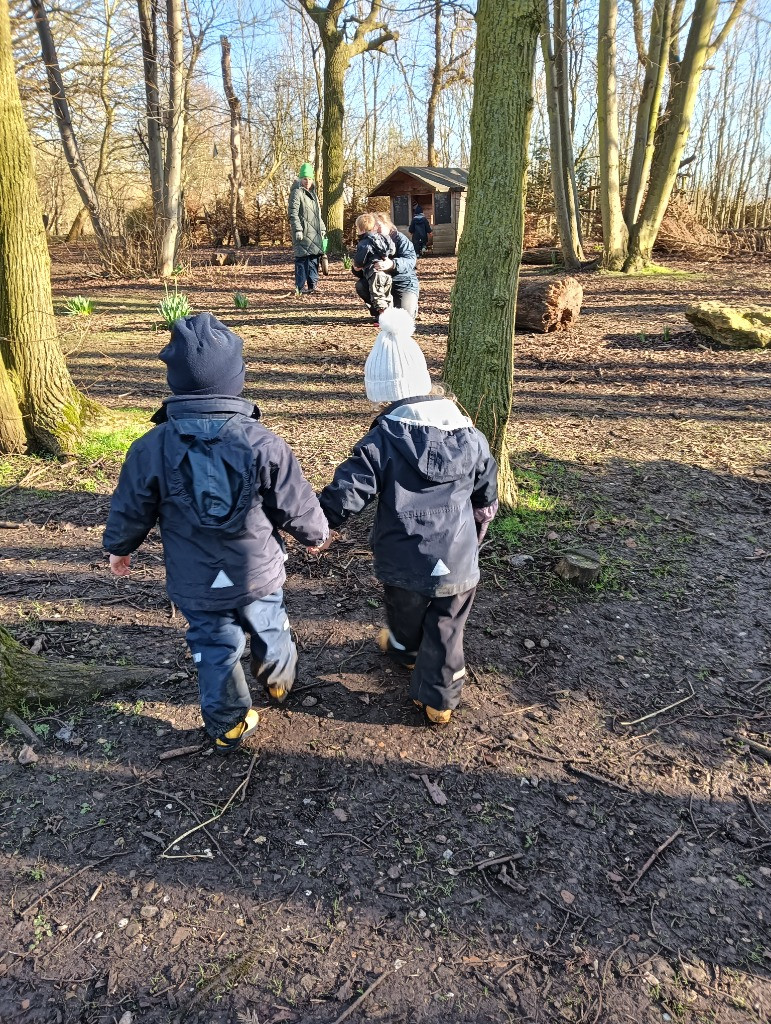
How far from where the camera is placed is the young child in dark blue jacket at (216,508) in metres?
2.19

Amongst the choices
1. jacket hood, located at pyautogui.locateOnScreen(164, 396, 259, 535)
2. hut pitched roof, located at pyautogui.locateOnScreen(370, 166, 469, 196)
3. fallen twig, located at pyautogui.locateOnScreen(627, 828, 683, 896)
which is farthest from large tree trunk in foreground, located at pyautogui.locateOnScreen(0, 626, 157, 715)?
hut pitched roof, located at pyautogui.locateOnScreen(370, 166, 469, 196)

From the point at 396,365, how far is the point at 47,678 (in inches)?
74.6

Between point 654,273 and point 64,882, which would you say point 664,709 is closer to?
point 64,882

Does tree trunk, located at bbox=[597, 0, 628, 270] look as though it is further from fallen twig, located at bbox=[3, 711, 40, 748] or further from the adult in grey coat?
fallen twig, located at bbox=[3, 711, 40, 748]

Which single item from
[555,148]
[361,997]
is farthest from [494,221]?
[555,148]

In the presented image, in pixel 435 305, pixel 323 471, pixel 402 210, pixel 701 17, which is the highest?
pixel 701 17

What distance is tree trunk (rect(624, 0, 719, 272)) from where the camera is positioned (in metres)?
11.9

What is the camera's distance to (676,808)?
2355 mm

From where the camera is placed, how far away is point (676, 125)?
1251cm

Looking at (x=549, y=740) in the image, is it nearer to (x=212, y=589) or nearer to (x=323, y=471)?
(x=212, y=589)

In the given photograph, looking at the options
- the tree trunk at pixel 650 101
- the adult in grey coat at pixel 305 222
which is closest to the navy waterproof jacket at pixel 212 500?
the adult in grey coat at pixel 305 222

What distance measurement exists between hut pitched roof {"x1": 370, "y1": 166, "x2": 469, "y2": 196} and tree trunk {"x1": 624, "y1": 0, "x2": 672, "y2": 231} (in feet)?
18.7

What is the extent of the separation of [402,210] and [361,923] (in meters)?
19.9

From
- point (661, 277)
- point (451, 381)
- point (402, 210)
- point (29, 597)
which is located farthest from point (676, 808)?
point (402, 210)
